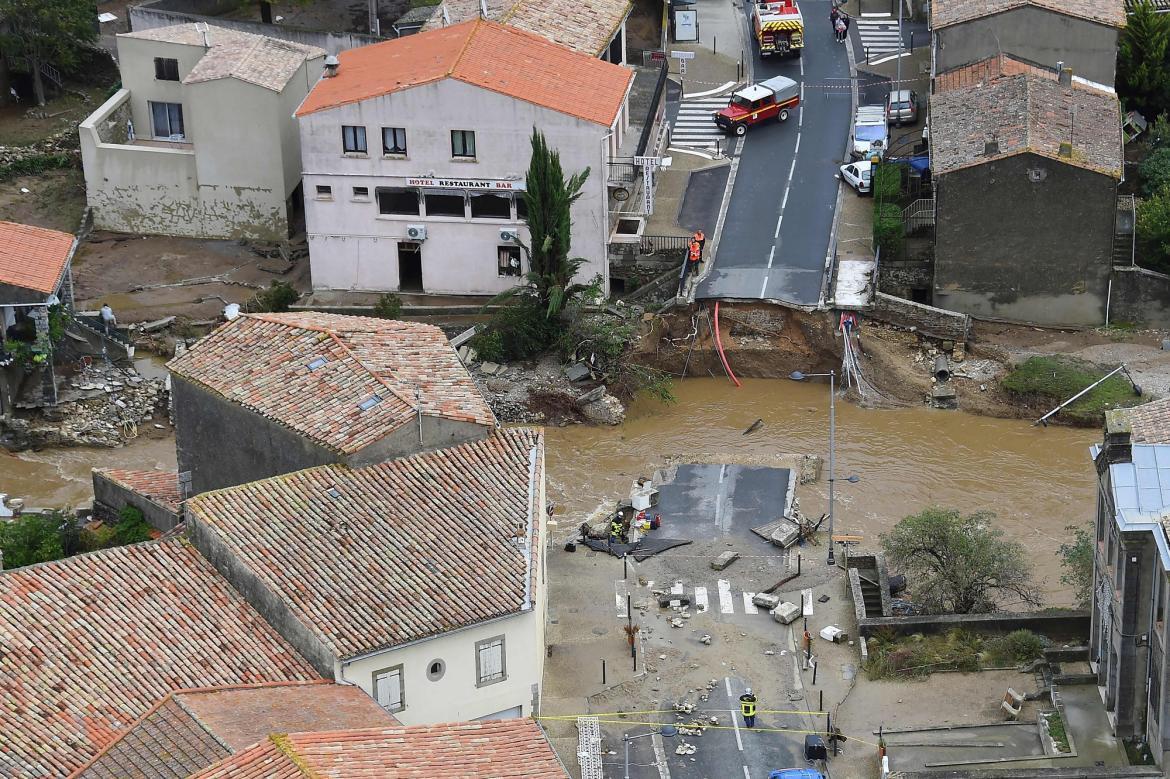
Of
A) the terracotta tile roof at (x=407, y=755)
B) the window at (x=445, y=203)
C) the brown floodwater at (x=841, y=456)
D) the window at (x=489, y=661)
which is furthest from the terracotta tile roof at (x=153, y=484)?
the window at (x=445, y=203)

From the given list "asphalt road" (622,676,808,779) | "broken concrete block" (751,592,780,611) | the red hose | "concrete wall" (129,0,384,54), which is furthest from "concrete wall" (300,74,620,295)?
"asphalt road" (622,676,808,779)

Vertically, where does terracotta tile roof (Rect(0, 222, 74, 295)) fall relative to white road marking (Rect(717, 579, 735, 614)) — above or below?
above

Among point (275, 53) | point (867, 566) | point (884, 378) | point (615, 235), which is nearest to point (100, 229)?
point (275, 53)

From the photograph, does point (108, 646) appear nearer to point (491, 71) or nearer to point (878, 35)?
point (491, 71)

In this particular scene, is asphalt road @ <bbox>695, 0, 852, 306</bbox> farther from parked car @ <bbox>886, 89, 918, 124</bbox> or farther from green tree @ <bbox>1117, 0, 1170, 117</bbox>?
green tree @ <bbox>1117, 0, 1170, 117</bbox>

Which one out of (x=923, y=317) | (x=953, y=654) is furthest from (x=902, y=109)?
(x=953, y=654)

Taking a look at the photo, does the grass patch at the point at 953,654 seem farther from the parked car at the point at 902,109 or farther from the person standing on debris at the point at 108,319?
the parked car at the point at 902,109

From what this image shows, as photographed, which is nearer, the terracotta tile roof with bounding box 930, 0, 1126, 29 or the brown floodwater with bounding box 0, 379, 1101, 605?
the brown floodwater with bounding box 0, 379, 1101, 605

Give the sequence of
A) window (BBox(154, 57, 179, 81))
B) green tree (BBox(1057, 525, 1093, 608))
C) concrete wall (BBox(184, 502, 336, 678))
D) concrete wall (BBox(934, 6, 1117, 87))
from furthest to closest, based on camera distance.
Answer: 1. window (BBox(154, 57, 179, 81))
2. concrete wall (BBox(934, 6, 1117, 87))
3. green tree (BBox(1057, 525, 1093, 608))
4. concrete wall (BBox(184, 502, 336, 678))
